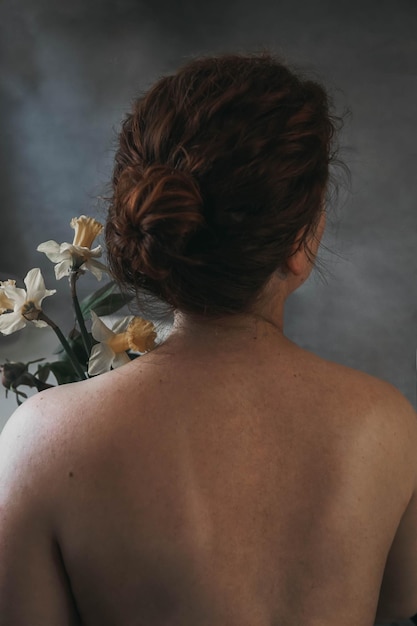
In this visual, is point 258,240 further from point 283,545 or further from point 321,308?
point 321,308

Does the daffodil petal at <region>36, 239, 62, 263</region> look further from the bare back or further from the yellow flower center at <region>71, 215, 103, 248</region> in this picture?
the bare back

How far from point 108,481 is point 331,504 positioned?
210mm

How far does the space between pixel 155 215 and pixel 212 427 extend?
197 millimetres

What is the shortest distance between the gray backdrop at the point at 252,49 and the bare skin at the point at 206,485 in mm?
1048

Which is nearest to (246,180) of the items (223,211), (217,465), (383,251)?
(223,211)

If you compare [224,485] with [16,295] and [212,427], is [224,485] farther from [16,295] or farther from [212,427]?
[16,295]

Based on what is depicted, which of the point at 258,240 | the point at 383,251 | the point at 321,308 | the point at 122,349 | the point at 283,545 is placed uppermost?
the point at 258,240

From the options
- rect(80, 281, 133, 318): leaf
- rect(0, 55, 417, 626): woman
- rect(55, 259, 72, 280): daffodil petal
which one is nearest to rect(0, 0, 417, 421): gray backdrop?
rect(80, 281, 133, 318): leaf

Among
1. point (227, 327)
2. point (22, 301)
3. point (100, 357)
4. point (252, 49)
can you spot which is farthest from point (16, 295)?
point (252, 49)

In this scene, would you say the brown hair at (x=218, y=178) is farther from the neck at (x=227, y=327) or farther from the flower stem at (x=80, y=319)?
the flower stem at (x=80, y=319)

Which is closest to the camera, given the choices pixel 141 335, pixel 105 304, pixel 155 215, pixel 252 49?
pixel 155 215

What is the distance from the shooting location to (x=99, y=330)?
2.52 ft

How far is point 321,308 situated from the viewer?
1.82m

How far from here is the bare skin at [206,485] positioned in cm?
64
